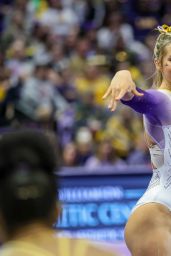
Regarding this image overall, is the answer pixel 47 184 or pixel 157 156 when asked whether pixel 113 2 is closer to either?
pixel 157 156

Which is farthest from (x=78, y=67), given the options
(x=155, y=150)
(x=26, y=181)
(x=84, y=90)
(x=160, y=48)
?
(x=26, y=181)

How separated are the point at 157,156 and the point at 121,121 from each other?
5088 millimetres

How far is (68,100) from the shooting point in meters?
10.1

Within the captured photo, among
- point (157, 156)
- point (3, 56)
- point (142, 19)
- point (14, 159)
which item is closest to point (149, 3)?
point (142, 19)

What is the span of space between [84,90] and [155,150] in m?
5.71

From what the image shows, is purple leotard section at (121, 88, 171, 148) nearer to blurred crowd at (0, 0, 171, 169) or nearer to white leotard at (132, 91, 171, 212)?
white leotard at (132, 91, 171, 212)

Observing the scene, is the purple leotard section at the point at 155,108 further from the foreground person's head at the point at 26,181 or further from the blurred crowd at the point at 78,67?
the blurred crowd at the point at 78,67

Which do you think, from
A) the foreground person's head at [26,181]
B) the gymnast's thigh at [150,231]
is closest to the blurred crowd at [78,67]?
the gymnast's thigh at [150,231]

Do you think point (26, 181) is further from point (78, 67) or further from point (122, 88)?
point (78, 67)

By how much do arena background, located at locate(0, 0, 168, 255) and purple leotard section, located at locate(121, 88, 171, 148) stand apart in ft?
8.65

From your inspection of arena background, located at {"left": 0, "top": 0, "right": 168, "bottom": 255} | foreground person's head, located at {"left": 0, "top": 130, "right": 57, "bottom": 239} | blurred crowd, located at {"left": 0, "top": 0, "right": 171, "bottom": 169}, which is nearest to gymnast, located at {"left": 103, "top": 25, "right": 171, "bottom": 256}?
foreground person's head, located at {"left": 0, "top": 130, "right": 57, "bottom": 239}

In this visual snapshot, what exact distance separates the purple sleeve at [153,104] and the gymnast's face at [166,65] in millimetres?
151

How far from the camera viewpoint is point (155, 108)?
4.16 m

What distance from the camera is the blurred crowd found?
30.1 feet
